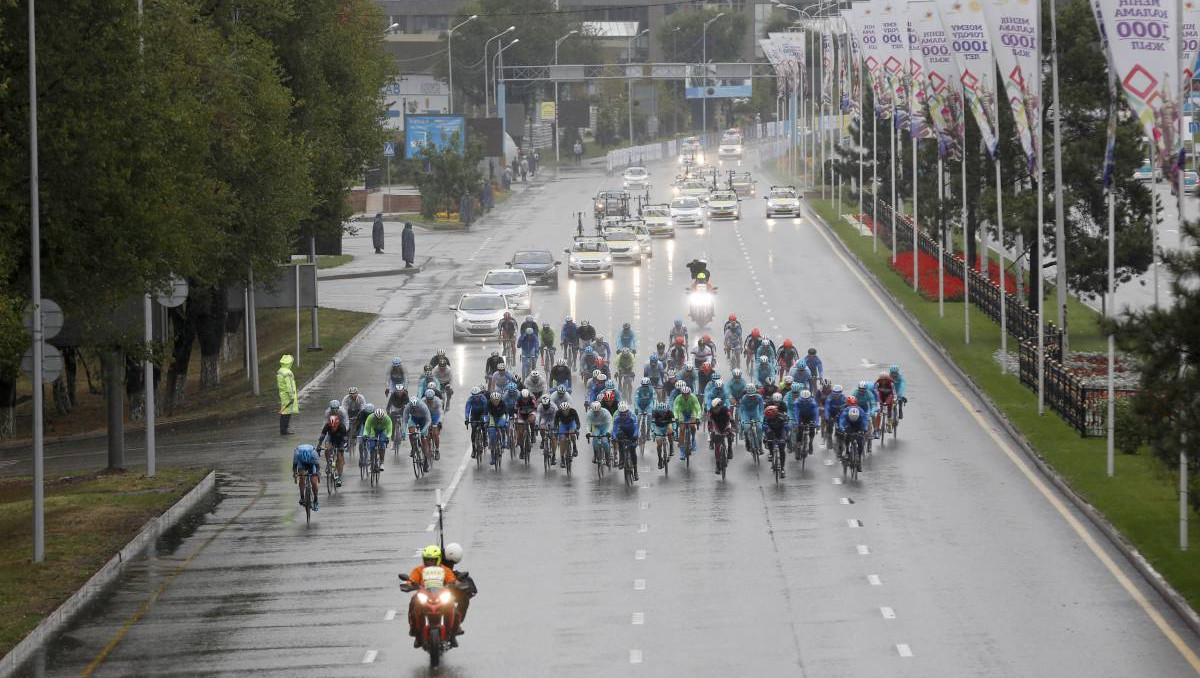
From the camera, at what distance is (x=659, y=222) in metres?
78.0

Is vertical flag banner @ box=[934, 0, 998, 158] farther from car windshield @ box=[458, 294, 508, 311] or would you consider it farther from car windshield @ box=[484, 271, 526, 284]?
car windshield @ box=[484, 271, 526, 284]

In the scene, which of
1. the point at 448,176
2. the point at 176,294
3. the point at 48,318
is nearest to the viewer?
the point at 48,318

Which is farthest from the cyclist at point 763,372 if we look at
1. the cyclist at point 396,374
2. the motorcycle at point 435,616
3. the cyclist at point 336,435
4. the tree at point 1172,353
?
the motorcycle at point 435,616

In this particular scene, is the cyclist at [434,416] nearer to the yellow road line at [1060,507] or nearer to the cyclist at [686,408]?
the cyclist at [686,408]

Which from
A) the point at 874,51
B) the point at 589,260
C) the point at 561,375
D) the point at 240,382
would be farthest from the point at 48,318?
the point at 589,260

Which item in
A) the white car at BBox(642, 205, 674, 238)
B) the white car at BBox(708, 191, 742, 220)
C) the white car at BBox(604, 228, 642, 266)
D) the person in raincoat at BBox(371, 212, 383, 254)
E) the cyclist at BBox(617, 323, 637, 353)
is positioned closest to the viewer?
the cyclist at BBox(617, 323, 637, 353)

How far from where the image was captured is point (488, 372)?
40.5 metres

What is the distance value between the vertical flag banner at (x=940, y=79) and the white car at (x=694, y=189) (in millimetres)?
45953

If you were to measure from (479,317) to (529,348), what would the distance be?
792 cm

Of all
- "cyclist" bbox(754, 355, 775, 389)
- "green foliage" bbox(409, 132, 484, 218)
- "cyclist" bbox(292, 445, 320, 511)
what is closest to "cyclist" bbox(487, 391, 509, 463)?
"cyclist" bbox(292, 445, 320, 511)

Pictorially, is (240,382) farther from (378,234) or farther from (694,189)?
(694,189)

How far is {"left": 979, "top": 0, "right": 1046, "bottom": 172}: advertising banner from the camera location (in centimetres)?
3672

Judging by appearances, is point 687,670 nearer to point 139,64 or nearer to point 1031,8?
point 139,64

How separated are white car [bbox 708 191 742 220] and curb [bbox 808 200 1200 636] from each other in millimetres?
31918
